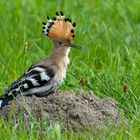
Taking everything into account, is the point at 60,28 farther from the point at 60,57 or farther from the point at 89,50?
the point at 89,50

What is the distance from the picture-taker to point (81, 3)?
33.9 feet

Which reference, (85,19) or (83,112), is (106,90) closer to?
(83,112)

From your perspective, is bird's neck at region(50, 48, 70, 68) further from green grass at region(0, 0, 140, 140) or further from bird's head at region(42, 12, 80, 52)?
green grass at region(0, 0, 140, 140)

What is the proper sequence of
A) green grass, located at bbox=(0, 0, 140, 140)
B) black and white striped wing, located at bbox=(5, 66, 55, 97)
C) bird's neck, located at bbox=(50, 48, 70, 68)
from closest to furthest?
green grass, located at bbox=(0, 0, 140, 140) < black and white striped wing, located at bbox=(5, 66, 55, 97) < bird's neck, located at bbox=(50, 48, 70, 68)

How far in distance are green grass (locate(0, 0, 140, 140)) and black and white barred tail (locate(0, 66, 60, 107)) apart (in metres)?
0.41

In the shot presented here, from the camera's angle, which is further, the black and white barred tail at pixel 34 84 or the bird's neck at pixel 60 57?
the bird's neck at pixel 60 57

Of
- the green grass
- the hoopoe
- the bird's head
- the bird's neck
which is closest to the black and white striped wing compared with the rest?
the hoopoe

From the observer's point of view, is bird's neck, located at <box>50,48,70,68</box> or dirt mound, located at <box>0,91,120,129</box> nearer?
dirt mound, located at <box>0,91,120,129</box>

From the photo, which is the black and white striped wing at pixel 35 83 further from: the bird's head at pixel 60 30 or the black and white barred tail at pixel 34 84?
the bird's head at pixel 60 30

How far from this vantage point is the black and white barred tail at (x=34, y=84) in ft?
20.4

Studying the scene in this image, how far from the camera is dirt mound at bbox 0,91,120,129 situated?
19.7ft

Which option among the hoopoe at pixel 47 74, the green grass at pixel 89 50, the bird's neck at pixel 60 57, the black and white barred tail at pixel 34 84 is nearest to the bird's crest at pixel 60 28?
the hoopoe at pixel 47 74

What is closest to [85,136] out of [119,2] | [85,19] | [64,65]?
[64,65]

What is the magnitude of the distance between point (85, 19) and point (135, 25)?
79cm
